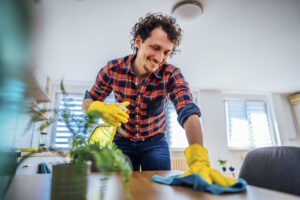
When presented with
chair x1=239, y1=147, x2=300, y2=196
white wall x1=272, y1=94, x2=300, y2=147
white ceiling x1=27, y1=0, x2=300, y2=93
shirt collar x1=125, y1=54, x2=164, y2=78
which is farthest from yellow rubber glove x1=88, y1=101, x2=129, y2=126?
white wall x1=272, y1=94, x2=300, y2=147

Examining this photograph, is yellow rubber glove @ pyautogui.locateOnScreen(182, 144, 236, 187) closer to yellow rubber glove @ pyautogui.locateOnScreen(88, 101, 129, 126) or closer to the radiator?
yellow rubber glove @ pyautogui.locateOnScreen(88, 101, 129, 126)

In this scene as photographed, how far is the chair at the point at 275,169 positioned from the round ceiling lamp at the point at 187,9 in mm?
1617

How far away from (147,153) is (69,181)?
73cm

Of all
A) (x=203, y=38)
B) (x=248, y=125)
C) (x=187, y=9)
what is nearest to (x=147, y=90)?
(x=187, y=9)

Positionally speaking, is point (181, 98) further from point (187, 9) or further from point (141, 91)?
point (187, 9)

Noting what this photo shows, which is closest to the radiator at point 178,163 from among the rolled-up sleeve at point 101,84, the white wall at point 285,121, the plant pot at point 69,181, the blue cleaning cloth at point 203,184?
the white wall at point 285,121

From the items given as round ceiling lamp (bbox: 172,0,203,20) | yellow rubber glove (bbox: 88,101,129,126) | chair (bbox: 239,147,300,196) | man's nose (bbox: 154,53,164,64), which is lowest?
chair (bbox: 239,147,300,196)

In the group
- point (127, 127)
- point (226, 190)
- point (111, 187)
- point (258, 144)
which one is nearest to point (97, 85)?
point (127, 127)

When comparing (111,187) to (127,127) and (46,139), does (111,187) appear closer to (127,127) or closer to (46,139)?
(127,127)

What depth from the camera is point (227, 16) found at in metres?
2.22

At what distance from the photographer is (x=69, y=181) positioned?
0.34m

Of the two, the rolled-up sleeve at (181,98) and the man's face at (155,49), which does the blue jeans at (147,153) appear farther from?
the man's face at (155,49)

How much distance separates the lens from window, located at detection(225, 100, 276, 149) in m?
4.77

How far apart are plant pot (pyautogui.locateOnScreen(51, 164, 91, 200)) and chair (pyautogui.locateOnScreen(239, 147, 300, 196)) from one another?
0.86 m
